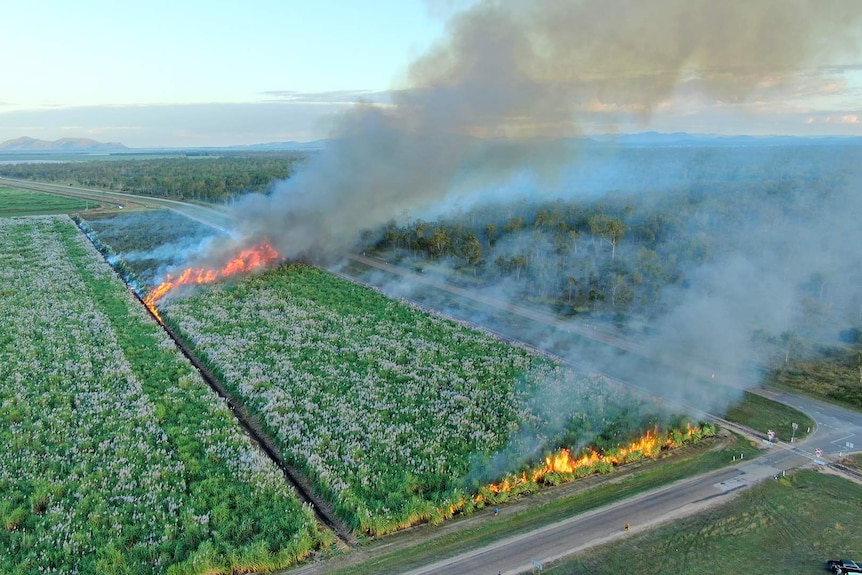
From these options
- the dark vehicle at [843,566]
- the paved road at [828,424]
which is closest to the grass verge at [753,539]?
the dark vehicle at [843,566]

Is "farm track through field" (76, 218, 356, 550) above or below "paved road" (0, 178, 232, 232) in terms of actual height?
below

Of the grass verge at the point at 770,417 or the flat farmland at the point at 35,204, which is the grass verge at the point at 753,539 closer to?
the grass verge at the point at 770,417

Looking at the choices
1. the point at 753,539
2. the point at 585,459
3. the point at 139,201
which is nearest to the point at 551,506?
the point at 585,459

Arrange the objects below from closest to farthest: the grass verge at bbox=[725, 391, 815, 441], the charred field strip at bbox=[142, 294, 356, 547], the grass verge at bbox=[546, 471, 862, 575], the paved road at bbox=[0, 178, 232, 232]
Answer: the grass verge at bbox=[546, 471, 862, 575] < the charred field strip at bbox=[142, 294, 356, 547] < the grass verge at bbox=[725, 391, 815, 441] < the paved road at bbox=[0, 178, 232, 232]

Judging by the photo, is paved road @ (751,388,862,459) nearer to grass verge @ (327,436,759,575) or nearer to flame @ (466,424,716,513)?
grass verge @ (327,436,759,575)

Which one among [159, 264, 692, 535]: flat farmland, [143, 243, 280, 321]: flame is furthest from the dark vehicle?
[143, 243, 280, 321]: flame

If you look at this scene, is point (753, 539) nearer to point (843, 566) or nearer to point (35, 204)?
point (843, 566)
